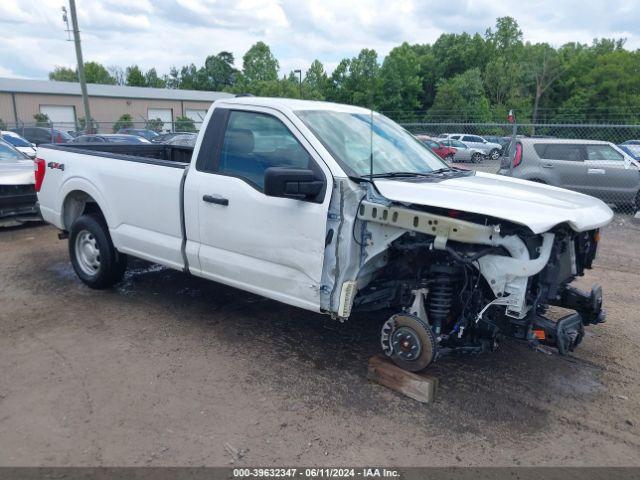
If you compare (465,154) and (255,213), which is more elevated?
(255,213)

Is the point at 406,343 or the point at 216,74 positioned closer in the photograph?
the point at 406,343

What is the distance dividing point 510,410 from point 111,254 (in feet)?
13.6

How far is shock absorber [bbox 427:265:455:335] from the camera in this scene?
3.91 metres

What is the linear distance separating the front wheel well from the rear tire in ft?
0.59

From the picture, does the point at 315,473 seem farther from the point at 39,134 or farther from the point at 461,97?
the point at 461,97

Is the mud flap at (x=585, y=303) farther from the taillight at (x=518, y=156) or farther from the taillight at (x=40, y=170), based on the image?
the taillight at (x=518, y=156)

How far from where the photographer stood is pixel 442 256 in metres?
3.93

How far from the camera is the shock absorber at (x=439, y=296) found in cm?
391

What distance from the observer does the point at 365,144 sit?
454cm

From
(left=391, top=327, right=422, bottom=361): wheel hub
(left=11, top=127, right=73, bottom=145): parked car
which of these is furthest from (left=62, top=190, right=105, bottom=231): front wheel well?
(left=11, top=127, right=73, bottom=145): parked car

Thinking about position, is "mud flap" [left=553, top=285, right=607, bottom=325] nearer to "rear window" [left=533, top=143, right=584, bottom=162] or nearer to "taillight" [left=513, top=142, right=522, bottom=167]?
"taillight" [left=513, top=142, right=522, bottom=167]

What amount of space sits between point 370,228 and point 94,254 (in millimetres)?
3459

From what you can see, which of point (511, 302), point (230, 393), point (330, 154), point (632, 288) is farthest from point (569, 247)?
point (632, 288)

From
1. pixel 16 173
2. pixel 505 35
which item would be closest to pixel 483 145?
pixel 16 173
